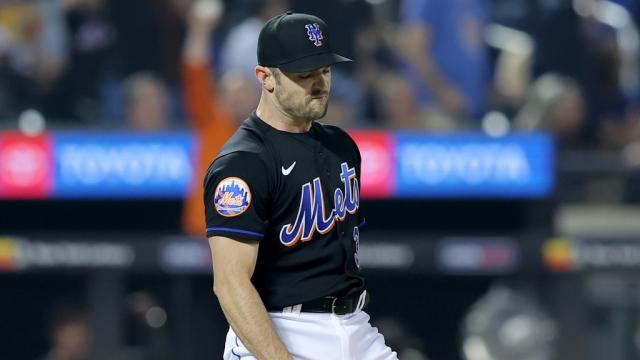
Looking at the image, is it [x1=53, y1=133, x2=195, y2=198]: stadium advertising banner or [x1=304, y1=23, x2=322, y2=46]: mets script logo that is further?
[x1=53, y1=133, x2=195, y2=198]: stadium advertising banner

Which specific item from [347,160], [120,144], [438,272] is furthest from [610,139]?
[347,160]

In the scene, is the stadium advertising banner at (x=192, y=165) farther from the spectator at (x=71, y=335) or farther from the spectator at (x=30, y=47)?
the spectator at (x=71, y=335)

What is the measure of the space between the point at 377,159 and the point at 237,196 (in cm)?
505

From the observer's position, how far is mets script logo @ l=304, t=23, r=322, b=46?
353cm

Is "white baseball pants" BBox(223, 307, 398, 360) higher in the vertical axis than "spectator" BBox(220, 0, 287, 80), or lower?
lower

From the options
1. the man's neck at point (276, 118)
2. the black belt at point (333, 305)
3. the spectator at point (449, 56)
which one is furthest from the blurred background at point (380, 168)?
the man's neck at point (276, 118)

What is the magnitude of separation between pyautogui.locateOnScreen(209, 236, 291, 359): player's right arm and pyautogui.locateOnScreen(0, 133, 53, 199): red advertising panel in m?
Answer: 5.28

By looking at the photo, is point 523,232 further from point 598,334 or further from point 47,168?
point 47,168

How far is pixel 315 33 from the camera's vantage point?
3.55 meters

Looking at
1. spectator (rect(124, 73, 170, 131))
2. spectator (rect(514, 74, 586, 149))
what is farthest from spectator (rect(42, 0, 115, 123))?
spectator (rect(514, 74, 586, 149))

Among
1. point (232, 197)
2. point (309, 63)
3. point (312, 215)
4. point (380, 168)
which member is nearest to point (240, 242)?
point (232, 197)

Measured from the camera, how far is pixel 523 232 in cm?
852

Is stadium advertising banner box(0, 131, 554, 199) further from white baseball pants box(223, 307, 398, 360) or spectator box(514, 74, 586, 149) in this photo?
white baseball pants box(223, 307, 398, 360)

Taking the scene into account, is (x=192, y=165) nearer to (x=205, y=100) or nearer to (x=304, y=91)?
(x=205, y=100)
